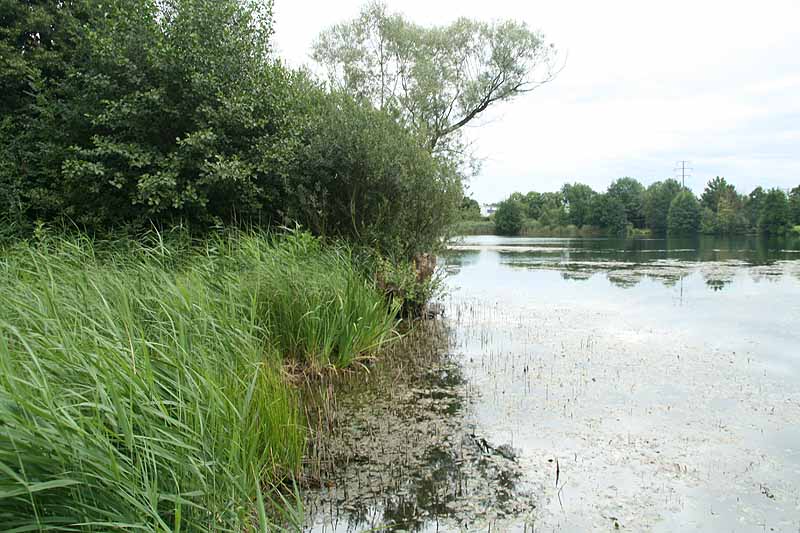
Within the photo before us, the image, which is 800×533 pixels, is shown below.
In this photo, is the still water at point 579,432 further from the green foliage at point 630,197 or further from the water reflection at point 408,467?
the green foliage at point 630,197

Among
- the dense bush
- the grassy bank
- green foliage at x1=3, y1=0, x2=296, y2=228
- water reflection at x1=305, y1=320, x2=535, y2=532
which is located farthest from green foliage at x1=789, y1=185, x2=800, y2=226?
the grassy bank

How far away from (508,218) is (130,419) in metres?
72.2

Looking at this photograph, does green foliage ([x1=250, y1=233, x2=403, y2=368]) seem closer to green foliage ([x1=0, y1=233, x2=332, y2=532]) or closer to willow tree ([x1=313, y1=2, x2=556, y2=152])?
green foliage ([x1=0, y1=233, x2=332, y2=532])

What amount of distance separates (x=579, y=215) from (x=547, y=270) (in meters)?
66.9

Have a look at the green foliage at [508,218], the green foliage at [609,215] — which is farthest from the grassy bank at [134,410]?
the green foliage at [609,215]

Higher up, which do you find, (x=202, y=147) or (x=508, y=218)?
(x=508, y=218)

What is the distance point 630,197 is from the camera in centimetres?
9194

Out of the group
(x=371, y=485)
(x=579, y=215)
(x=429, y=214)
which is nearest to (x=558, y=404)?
(x=371, y=485)

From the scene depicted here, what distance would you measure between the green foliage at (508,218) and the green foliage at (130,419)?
6988cm

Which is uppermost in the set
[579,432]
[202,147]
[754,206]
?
[754,206]

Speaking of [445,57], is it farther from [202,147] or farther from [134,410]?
[134,410]

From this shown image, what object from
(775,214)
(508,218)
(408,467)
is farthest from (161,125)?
(775,214)

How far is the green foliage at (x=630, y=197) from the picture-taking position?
88062 millimetres

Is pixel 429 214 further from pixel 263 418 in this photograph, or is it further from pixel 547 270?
pixel 547 270
